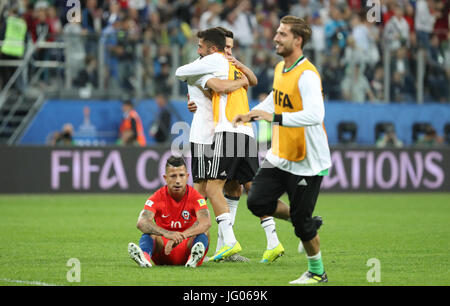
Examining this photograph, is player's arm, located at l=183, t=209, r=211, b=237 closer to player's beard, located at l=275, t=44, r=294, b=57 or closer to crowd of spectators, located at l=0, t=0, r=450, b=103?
player's beard, located at l=275, t=44, r=294, b=57

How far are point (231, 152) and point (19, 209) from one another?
861 cm

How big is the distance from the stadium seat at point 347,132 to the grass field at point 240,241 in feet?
11.0

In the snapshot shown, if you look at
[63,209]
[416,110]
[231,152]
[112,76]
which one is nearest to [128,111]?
[112,76]

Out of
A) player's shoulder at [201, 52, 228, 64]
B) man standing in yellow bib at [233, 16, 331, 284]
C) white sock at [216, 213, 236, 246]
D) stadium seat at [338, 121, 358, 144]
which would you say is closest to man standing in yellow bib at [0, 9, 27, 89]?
stadium seat at [338, 121, 358, 144]

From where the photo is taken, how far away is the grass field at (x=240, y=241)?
332 inches

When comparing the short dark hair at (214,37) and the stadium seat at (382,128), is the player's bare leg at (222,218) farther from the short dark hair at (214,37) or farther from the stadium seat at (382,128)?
the stadium seat at (382,128)

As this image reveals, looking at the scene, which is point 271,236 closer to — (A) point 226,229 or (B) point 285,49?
(A) point 226,229

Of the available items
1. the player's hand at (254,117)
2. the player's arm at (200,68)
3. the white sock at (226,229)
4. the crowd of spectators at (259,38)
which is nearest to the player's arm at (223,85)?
the player's arm at (200,68)

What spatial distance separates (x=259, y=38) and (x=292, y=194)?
14753 millimetres

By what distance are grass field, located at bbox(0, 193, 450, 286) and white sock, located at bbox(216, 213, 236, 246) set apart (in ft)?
0.94

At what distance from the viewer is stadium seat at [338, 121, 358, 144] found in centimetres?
2356

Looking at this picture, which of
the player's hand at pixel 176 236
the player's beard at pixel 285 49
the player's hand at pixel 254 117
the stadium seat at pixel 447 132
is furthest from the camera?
the stadium seat at pixel 447 132
